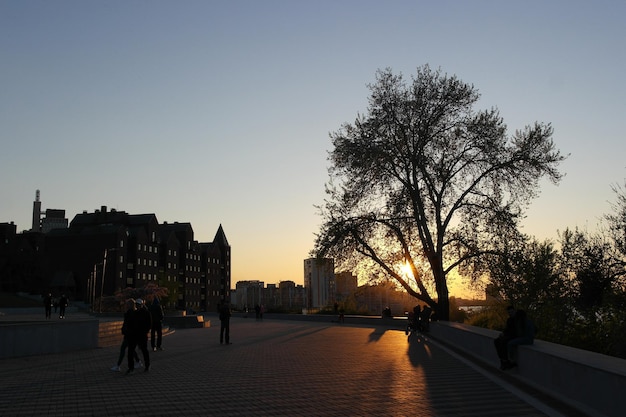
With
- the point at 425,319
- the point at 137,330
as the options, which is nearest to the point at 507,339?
the point at 137,330

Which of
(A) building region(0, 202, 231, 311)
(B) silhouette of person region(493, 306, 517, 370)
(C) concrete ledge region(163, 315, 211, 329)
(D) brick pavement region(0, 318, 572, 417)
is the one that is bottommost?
(D) brick pavement region(0, 318, 572, 417)

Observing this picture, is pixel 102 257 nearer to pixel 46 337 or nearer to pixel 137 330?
pixel 46 337

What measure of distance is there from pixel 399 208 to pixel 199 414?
924 inches

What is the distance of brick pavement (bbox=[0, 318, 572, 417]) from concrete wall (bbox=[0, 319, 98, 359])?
43 centimetres

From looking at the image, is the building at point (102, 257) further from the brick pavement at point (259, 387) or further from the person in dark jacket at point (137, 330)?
the person in dark jacket at point (137, 330)

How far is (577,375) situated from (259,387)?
5362 millimetres

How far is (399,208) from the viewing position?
1222 inches

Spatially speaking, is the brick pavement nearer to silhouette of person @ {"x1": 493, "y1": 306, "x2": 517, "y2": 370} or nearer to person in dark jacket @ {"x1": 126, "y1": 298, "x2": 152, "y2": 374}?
person in dark jacket @ {"x1": 126, "y1": 298, "x2": 152, "y2": 374}

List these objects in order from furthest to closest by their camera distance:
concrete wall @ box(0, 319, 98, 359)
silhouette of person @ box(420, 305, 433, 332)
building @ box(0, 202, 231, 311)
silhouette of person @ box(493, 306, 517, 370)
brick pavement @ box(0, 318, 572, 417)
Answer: building @ box(0, 202, 231, 311), silhouette of person @ box(420, 305, 433, 332), concrete wall @ box(0, 319, 98, 359), silhouette of person @ box(493, 306, 517, 370), brick pavement @ box(0, 318, 572, 417)

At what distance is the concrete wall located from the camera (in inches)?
628

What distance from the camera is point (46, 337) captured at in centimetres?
1744

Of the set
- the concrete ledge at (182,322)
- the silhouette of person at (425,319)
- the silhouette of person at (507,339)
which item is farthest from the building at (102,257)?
the silhouette of person at (507,339)

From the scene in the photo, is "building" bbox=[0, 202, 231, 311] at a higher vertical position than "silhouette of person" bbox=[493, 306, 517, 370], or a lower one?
higher

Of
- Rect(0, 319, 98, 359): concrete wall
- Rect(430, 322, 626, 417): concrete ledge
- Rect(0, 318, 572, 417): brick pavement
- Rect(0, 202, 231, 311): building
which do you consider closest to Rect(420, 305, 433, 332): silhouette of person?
Rect(0, 318, 572, 417): brick pavement
